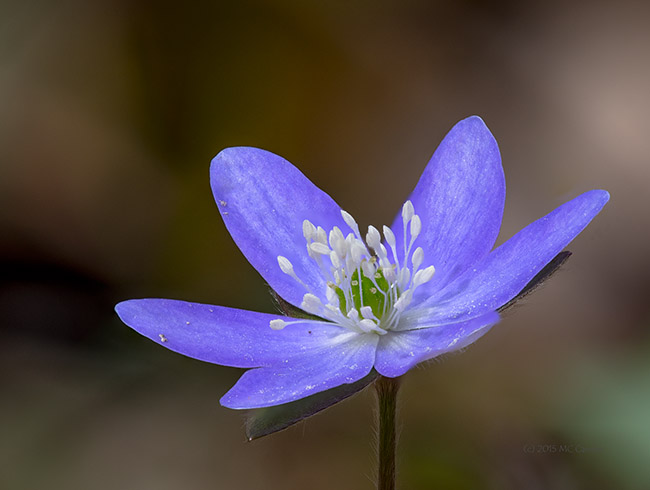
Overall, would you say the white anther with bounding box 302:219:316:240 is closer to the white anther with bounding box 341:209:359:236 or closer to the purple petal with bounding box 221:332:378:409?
the white anther with bounding box 341:209:359:236

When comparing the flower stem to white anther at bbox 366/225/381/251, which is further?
white anther at bbox 366/225/381/251

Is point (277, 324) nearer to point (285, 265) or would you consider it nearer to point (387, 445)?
point (285, 265)

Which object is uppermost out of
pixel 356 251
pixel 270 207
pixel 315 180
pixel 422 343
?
pixel 315 180

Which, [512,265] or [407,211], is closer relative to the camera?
[512,265]

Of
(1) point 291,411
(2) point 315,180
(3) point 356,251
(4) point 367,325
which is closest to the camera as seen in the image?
(1) point 291,411

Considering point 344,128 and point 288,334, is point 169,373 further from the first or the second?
point 288,334

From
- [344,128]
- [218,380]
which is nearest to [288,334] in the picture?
[218,380]

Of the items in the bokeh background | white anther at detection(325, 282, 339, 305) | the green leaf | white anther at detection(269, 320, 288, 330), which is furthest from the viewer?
the bokeh background

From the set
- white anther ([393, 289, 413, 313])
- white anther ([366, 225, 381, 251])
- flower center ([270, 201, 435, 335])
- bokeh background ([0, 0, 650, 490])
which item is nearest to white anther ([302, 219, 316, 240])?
flower center ([270, 201, 435, 335])

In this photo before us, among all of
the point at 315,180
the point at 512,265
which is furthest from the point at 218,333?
the point at 315,180
